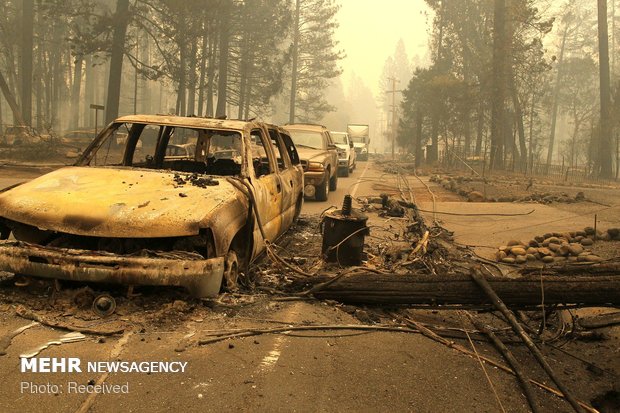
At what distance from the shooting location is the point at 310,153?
1341cm

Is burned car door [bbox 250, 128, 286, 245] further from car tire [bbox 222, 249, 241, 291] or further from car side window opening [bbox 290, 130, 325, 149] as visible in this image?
car side window opening [bbox 290, 130, 325, 149]

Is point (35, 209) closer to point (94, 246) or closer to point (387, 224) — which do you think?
point (94, 246)

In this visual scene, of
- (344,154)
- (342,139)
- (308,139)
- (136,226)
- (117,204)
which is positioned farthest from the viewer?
(342,139)

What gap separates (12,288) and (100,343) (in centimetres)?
133

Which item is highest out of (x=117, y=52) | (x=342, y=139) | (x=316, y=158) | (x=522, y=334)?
(x=117, y=52)

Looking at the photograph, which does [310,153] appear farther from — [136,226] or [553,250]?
[136,226]

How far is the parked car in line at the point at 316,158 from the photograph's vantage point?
1242 cm

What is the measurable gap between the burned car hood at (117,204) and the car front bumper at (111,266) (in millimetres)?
173

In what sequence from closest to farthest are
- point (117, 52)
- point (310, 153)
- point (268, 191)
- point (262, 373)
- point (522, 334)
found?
point (262, 373) < point (522, 334) < point (268, 191) < point (310, 153) < point (117, 52)

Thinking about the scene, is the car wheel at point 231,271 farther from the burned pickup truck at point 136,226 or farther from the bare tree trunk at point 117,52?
the bare tree trunk at point 117,52

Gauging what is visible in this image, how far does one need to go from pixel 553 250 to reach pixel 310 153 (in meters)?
7.21

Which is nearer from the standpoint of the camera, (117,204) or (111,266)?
(111,266)

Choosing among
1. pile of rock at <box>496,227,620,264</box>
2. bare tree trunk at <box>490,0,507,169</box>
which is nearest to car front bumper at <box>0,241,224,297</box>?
pile of rock at <box>496,227,620,264</box>

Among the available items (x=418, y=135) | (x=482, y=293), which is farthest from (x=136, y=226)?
(x=418, y=135)
